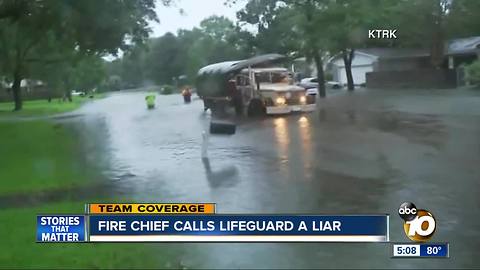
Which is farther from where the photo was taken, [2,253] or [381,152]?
[381,152]

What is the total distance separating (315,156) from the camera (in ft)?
13.1

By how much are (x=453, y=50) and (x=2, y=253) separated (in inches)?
141

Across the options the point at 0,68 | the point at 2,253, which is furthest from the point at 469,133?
the point at 0,68

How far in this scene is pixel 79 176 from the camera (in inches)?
158

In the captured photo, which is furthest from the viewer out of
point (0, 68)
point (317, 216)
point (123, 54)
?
point (0, 68)

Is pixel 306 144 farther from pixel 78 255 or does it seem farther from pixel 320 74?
pixel 78 255

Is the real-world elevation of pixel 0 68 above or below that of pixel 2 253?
above

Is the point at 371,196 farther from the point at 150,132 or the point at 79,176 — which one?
the point at 79,176

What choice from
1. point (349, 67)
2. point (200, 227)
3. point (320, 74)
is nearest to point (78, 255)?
point (200, 227)

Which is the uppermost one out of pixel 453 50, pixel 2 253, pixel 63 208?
pixel 453 50

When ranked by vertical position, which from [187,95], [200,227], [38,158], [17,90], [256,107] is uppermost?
[17,90]

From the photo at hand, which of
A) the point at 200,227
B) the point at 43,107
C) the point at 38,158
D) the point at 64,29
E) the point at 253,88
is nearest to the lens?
the point at 200,227

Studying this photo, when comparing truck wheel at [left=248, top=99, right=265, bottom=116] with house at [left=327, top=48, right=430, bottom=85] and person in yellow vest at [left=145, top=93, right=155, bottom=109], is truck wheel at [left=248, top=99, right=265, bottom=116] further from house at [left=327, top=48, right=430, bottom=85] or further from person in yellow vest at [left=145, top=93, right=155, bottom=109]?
person in yellow vest at [left=145, top=93, right=155, bottom=109]

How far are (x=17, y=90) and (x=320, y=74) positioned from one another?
8.32 ft
